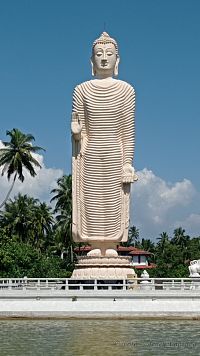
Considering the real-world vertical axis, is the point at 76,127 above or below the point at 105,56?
below

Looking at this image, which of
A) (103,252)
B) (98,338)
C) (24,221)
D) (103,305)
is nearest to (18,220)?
(24,221)

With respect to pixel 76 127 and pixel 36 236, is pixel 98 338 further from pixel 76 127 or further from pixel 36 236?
pixel 36 236

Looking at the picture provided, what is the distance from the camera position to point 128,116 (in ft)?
138

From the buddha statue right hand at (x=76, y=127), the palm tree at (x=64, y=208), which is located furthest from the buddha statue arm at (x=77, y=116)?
the palm tree at (x=64, y=208)

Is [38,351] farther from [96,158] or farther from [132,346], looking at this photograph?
[96,158]

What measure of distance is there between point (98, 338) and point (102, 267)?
15.4m

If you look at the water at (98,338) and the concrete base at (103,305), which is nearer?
the water at (98,338)

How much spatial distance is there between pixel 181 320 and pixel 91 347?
1076 centimetres

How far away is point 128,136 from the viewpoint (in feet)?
138

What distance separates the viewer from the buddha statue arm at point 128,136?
41.6 metres

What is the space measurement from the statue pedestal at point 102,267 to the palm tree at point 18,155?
17.1 meters

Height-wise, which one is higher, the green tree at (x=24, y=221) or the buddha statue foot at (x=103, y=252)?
the green tree at (x=24, y=221)

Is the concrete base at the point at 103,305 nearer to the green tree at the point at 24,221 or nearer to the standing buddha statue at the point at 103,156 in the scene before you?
the standing buddha statue at the point at 103,156

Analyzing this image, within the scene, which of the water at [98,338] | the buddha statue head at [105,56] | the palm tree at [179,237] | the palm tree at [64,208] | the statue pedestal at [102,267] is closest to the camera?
the water at [98,338]
